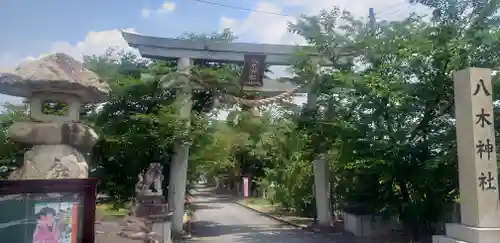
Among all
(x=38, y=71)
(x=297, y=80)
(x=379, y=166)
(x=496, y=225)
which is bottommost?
(x=496, y=225)

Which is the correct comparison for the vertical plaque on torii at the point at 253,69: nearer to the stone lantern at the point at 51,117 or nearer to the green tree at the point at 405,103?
the green tree at the point at 405,103

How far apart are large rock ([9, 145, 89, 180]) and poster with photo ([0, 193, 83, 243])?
2.88 metres

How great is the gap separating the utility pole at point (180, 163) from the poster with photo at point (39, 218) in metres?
8.46

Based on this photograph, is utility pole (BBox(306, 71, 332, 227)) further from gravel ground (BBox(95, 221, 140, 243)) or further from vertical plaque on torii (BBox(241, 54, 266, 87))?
gravel ground (BBox(95, 221, 140, 243))

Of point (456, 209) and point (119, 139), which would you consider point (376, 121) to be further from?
point (119, 139)

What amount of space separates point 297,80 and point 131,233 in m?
7.06

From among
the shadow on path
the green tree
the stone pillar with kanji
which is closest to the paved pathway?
the shadow on path

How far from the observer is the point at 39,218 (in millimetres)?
5730

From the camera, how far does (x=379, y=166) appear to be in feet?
37.6

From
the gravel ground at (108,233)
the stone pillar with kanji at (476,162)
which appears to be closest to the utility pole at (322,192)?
the stone pillar with kanji at (476,162)

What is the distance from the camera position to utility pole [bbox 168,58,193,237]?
14.5m

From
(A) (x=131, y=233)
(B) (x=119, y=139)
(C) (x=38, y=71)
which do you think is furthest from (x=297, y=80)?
(C) (x=38, y=71)

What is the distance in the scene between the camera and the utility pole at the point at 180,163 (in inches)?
569

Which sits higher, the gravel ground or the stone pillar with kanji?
the stone pillar with kanji
